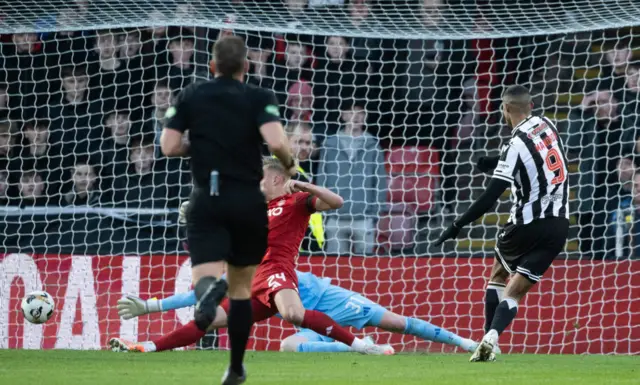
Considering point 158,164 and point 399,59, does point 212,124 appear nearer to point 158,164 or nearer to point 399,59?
point 158,164

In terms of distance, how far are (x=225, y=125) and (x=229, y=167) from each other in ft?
0.66

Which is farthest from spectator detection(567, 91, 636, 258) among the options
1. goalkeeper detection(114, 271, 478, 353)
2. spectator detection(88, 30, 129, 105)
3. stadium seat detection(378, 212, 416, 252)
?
spectator detection(88, 30, 129, 105)

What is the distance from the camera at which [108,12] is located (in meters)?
11.3

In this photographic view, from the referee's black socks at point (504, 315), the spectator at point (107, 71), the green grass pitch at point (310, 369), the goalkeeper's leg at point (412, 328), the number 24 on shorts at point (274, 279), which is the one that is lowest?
the green grass pitch at point (310, 369)

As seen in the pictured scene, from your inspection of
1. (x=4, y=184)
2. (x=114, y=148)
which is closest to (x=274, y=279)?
(x=114, y=148)

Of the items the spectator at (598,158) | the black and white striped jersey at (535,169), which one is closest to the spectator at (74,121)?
the spectator at (598,158)

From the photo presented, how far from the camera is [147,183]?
11266 mm

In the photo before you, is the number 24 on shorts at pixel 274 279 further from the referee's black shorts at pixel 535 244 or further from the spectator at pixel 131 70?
the spectator at pixel 131 70

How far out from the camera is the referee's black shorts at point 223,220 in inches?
224

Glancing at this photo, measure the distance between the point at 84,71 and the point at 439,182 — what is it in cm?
363

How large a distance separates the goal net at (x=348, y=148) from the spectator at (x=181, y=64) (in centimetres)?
3

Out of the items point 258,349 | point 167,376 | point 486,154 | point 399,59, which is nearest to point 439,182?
point 486,154

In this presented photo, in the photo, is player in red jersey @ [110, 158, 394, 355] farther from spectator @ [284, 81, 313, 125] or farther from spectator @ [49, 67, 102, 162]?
spectator @ [49, 67, 102, 162]

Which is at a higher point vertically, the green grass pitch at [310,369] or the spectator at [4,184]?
the spectator at [4,184]
